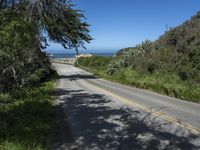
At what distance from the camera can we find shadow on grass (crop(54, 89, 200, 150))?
Answer: 9.09 meters

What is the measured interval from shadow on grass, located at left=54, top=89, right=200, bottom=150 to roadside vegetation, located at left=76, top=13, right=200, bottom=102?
6.74 meters

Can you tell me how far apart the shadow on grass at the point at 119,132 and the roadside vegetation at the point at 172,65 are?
22.1 feet

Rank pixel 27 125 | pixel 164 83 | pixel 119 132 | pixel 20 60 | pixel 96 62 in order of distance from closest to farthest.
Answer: pixel 119 132, pixel 27 125, pixel 20 60, pixel 164 83, pixel 96 62

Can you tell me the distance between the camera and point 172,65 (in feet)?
92.3

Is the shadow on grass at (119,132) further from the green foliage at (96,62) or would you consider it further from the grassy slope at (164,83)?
the green foliage at (96,62)

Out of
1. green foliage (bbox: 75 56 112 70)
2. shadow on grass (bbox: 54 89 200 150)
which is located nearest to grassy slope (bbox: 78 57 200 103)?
shadow on grass (bbox: 54 89 200 150)

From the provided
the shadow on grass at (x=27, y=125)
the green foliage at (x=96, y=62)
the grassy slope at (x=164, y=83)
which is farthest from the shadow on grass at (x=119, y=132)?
the green foliage at (x=96, y=62)

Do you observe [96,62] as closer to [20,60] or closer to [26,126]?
[20,60]

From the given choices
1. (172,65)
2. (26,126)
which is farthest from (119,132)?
(172,65)

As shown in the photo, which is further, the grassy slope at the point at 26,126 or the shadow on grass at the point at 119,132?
the shadow on grass at the point at 119,132

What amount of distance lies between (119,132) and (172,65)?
59.6 feet

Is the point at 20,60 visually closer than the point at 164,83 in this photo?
Yes

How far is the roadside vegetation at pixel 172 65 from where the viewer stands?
2338 centimetres

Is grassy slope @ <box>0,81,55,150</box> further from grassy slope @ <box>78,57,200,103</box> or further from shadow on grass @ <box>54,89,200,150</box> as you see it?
grassy slope @ <box>78,57,200,103</box>
